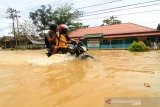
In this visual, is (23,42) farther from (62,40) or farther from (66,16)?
(62,40)

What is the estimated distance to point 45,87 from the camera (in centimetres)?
405

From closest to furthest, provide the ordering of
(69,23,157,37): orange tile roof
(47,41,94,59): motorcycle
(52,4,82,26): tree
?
(47,41,94,59): motorcycle < (69,23,157,37): orange tile roof < (52,4,82,26): tree

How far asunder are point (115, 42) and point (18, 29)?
24.9m

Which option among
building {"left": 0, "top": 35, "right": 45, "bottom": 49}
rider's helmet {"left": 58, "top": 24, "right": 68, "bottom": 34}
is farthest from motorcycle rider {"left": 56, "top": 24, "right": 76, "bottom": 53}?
building {"left": 0, "top": 35, "right": 45, "bottom": 49}

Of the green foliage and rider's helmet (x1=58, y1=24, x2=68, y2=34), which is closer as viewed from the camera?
rider's helmet (x1=58, y1=24, x2=68, y2=34)

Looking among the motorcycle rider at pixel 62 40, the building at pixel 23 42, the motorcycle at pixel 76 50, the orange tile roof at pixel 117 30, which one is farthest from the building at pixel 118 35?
the motorcycle rider at pixel 62 40

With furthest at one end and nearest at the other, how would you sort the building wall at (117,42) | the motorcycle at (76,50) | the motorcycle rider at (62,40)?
the building wall at (117,42) → the motorcycle rider at (62,40) → the motorcycle at (76,50)

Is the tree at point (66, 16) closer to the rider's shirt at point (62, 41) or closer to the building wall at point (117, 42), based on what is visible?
the building wall at point (117, 42)

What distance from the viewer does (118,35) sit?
3108 centimetres

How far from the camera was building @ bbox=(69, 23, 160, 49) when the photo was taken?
2859cm

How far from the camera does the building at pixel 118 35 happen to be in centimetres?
2859

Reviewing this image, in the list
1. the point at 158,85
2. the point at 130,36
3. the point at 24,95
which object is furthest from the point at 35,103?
the point at 130,36

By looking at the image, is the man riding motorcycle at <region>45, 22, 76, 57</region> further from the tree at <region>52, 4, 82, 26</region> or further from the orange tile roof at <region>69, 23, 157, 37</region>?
the tree at <region>52, 4, 82, 26</region>

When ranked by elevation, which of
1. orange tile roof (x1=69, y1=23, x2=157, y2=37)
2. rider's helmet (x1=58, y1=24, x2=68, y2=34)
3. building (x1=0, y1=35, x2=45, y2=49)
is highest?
orange tile roof (x1=69, y1=23, x2=157, y2=37)
